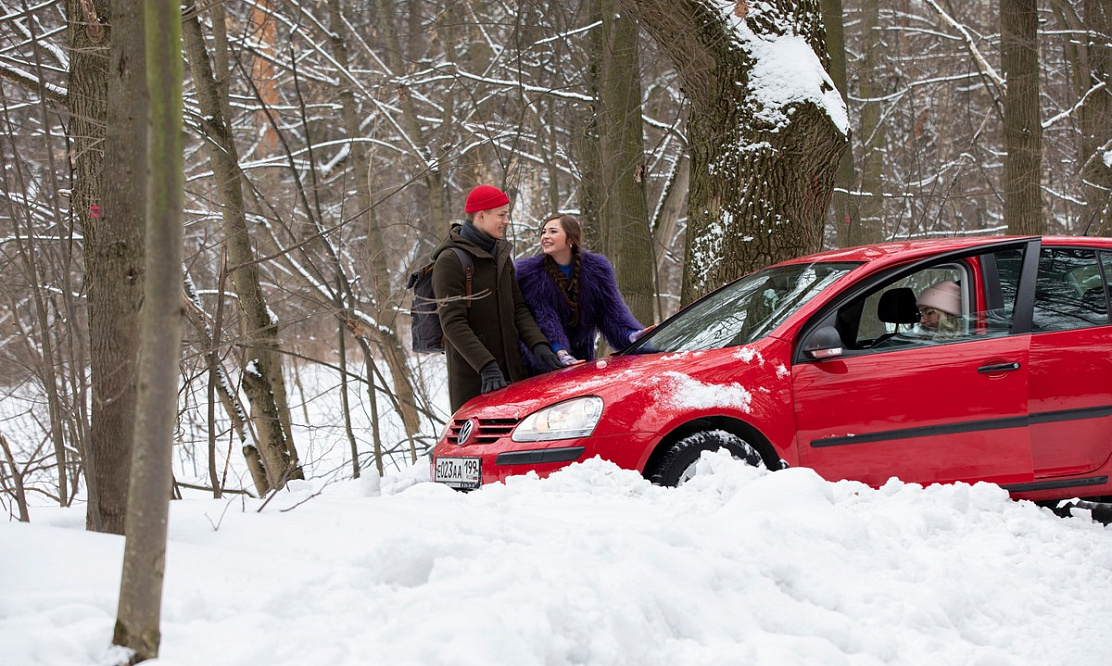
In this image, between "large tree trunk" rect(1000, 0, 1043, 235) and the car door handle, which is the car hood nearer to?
the car door handle

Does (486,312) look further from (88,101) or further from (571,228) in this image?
(88,101)

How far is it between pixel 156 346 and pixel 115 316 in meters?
1.48

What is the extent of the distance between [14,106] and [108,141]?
766 cm

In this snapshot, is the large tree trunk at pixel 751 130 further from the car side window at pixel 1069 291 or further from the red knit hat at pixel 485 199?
the car side window at pixel 1069 291

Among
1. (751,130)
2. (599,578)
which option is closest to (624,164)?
(751,130)

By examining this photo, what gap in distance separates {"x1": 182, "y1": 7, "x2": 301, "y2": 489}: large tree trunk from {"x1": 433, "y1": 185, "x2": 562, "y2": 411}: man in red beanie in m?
2.75

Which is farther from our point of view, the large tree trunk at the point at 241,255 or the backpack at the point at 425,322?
the large tree trunk at the point at 241,255

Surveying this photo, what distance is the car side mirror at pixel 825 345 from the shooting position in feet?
15.7

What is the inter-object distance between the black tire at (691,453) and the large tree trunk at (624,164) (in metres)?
5.17

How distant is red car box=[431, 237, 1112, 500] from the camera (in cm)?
472

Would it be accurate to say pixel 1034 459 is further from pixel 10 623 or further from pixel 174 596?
pixel 10 623

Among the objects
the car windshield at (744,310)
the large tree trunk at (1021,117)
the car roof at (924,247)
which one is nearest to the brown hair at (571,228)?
the car windshield at (744,310)

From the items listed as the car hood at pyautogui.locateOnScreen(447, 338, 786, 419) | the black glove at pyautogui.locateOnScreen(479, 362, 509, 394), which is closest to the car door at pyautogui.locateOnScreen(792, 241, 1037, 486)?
the car hood at pyautogui.locateOnScreen(447, 338, 786, 419)

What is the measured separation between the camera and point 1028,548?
13.8ft
